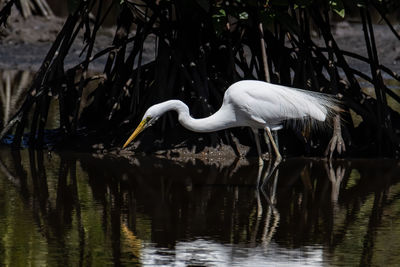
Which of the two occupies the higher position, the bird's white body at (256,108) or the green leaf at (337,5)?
the green leaf at (337,5)

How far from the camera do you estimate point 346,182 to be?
363 inches

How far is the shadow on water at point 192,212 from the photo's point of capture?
631 cm

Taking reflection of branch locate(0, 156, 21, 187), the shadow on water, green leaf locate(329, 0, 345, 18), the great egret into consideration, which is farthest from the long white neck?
reflection of branch locate(0, 156, 21, 187)

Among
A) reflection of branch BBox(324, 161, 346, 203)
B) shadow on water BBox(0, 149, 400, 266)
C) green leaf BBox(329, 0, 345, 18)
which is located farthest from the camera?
green leaf BBox(329, 0, 345, 18)

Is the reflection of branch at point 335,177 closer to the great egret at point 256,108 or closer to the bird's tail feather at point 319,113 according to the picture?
the bird's tail feather at point 319,113

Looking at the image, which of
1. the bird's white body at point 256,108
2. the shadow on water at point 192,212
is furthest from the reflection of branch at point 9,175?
the bird's white body at point 256,108

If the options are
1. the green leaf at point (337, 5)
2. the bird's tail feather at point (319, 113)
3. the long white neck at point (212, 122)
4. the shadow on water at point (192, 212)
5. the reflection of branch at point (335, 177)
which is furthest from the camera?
the green leaf at point (337, 5)

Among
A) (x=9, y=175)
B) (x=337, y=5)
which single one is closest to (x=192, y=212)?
(x=9, y=175)

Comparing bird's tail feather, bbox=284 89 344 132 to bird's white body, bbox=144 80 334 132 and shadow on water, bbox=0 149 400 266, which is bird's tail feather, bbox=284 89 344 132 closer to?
bird's white body, bbox=144 80 334 132

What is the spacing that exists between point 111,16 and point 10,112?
12777 mm

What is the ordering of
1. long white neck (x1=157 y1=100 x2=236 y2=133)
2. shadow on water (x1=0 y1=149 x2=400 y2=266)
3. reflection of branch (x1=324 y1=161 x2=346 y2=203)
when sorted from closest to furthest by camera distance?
1. shadow on water (x1=0 y1=149 x2=400 y2=266)
2. reflection of branch (x1=324 y1=161 x2=346 y2=203)
3. long white neck (x1=157 y1=100 x2=236 y2=133)

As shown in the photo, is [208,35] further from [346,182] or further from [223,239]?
[223,239]

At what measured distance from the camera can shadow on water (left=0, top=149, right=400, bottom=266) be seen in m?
6.31

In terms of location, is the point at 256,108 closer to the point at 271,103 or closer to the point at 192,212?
the point at 271,103
